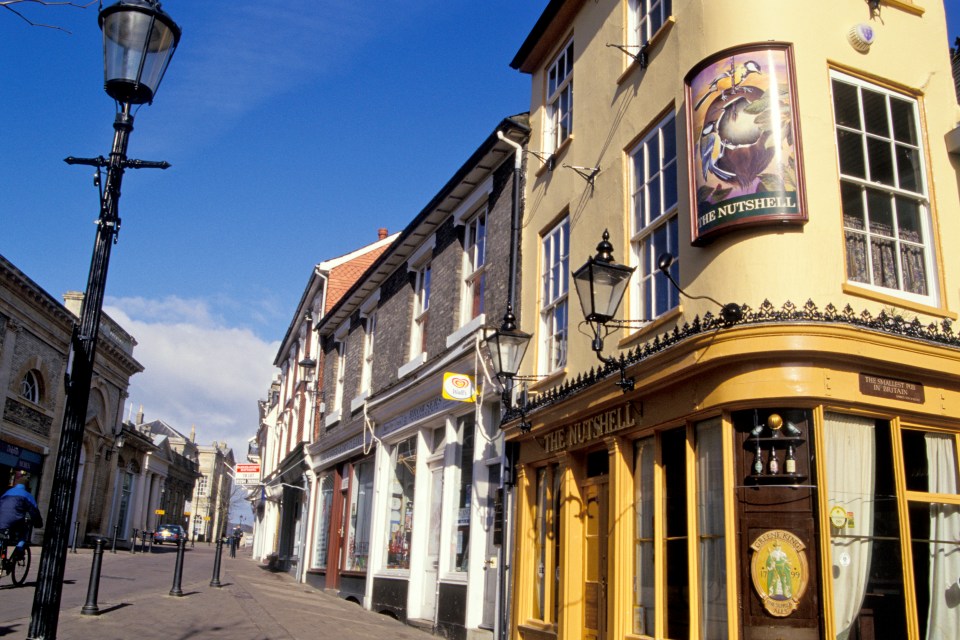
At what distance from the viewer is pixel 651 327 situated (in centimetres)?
774

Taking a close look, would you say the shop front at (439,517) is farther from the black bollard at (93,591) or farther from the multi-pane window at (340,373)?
the multi-pane window at (340,373)

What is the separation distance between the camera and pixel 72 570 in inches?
720

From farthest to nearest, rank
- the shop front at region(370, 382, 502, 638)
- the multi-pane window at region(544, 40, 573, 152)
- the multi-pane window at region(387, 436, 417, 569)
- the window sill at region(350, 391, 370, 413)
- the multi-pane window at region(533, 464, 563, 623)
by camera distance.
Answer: the window sill at region(350, 391, 370, 413), the multi-pane window at region(387, 436, 417, 569), the shop front at region(370, 382, 502, 638), the multi-pane window at region(544, 40, 573, 152), the multi-pane window at region(533, 464, 563, 623)

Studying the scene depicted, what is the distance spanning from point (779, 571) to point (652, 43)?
528cm

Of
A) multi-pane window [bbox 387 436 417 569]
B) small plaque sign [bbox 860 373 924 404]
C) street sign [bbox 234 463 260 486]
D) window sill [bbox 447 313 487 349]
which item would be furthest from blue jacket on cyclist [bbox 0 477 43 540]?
street sign [bbox 234 463 260 486]

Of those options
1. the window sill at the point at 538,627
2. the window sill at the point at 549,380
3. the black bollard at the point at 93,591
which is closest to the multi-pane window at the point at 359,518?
the black bollard at the point at 93,591

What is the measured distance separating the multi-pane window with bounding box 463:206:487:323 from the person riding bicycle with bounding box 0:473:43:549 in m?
6.63

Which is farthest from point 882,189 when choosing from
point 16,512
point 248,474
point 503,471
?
point 248,474

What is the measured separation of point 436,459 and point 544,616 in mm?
4665

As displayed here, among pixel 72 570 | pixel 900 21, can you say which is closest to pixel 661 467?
pixel 900 21

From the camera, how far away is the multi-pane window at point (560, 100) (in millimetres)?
11125

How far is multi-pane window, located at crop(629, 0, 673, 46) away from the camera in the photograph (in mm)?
→ 8748

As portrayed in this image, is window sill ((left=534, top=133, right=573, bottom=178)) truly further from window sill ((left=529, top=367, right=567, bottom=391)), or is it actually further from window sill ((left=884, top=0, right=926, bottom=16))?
window sill ((left=884, top=0, right=926, bottom=16))

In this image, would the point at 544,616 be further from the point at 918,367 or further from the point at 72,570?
the point at 72,570
